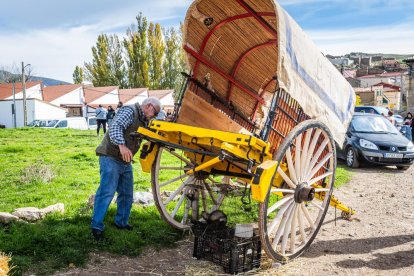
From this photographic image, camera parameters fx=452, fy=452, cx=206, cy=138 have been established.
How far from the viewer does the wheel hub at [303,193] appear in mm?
5289

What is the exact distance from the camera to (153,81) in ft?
183

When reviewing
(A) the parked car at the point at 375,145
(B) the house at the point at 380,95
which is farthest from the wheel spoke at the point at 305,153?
(B) the house at the point at 380,95

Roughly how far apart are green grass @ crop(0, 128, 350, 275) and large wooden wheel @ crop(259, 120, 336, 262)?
125 centimetres

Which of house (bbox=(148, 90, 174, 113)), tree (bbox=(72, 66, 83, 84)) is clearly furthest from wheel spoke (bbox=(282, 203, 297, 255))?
tree (bbox=(72, 66, 83, 84))

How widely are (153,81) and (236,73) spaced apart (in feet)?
164

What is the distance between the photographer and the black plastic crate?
4957 mm

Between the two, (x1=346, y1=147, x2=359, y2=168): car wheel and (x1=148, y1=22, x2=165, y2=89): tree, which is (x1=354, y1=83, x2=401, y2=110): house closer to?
(x1=148, y1=22, x2=165, y2=89): tree

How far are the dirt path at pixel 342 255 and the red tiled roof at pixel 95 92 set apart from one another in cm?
5026

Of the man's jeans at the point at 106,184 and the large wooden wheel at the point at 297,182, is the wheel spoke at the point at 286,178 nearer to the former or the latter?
the large wooden wheel at the point at 297,182

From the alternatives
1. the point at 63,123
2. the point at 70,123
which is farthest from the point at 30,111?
the point at 63,123

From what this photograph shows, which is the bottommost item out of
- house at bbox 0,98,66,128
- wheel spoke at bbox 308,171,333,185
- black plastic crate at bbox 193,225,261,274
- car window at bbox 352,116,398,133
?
black plastic crate at bbox 193,225,261,274

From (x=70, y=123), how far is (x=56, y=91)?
30.1 metres

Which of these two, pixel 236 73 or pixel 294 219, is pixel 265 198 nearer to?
pixel 294 219

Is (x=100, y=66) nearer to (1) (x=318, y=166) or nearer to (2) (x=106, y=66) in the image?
(2) (x=106, y=66)
